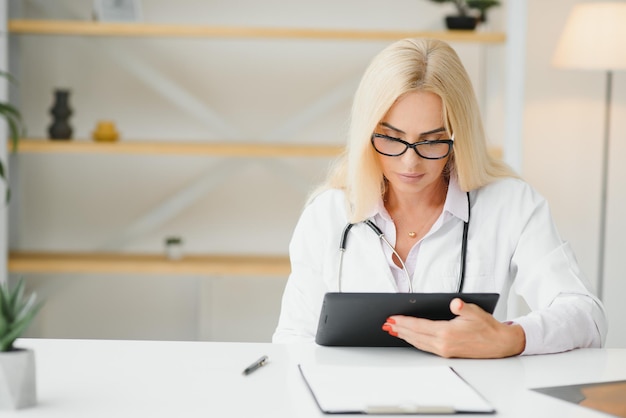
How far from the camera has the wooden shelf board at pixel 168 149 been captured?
3.63 metres

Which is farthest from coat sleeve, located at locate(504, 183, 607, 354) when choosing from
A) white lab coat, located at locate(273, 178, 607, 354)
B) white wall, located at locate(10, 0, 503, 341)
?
white wall, located at locate(10, 0, 503, 341)

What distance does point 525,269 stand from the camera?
2105 mm

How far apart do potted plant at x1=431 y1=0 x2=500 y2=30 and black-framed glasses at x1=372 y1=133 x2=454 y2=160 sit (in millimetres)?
1790

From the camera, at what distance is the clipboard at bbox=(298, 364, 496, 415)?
54.9 inches

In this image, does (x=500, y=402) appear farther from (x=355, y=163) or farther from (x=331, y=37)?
(x=331, y=37)

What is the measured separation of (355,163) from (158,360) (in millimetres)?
727

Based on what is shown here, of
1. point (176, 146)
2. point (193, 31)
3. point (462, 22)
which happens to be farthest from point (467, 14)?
point (176, 146)

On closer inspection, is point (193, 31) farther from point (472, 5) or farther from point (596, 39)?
point (596, 39)

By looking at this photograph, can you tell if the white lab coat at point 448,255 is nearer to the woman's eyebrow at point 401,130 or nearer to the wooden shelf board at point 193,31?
the woman's eyebrow at point 401,130


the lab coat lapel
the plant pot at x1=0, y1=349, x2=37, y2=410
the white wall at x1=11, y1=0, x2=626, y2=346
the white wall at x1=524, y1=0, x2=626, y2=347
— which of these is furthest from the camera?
the white wall at x1=11, y1=0, x2=626, y2=346

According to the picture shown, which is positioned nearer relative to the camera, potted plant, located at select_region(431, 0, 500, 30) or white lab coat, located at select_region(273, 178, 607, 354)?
white lab coat, located at select_region(273, 178, 607, 354)

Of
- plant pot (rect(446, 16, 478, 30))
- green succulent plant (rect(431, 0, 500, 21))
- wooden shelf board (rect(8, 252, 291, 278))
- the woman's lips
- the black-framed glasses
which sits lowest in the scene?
wooden shelf board (rect(8, 252, 291, 278))

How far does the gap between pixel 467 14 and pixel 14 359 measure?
281 cm

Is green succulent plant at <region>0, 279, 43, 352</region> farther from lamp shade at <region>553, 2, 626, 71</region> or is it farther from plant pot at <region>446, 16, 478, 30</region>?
lamp shade at <region>553, 2, 626, 71</region>
